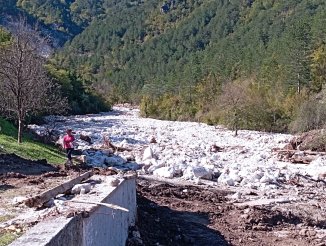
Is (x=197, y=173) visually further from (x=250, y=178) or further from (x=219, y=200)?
(x=219, y=200)

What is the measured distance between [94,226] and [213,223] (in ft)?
24.9

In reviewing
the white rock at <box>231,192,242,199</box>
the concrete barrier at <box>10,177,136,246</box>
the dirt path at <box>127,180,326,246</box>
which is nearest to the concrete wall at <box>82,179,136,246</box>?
the concrete barrier at <box>10,177,136,246</box>

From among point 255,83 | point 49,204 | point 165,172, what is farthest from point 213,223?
point 255,83

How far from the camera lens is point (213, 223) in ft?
50.4

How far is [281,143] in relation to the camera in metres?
42.8

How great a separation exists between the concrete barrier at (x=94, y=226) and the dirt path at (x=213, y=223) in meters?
0.77

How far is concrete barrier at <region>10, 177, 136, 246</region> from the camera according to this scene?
652 cm

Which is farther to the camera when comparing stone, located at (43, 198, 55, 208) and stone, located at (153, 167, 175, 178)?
stone, located at (153, 167, 175, 178)

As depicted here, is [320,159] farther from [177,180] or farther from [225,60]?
[225,60]

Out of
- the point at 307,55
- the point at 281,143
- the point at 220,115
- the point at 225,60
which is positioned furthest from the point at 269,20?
the point at 281,143

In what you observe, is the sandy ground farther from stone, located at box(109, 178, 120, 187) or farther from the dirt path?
stone, located at box(109, 178, 120, 187)

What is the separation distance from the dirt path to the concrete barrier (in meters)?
0.77

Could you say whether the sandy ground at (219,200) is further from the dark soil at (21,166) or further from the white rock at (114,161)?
the dark soil at (21,166)

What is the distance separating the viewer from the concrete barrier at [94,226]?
6520 millimetres
